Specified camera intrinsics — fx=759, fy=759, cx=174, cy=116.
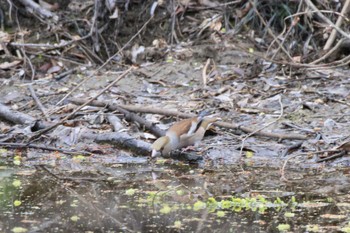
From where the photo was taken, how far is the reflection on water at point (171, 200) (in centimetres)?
549

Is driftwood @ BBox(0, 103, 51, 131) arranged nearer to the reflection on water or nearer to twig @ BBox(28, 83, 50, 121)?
twig @ BBox(28, 83, 50, 121)

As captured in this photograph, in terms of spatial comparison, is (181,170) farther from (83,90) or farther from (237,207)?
(83,90)

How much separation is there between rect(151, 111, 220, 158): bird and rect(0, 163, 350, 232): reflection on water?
19 cm

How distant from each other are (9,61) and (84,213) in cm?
621

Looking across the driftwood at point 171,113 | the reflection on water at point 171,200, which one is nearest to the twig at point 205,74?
the driftwood at point 171,113

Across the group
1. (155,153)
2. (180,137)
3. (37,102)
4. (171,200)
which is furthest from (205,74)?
(171,200)

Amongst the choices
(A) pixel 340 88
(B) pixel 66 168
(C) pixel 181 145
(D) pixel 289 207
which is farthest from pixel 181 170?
(A) pixel 340 88

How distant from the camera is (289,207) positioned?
19.3ft

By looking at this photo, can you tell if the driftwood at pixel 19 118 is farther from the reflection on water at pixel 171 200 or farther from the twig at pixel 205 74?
the twig at pixel 205 74

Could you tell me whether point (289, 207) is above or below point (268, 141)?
above

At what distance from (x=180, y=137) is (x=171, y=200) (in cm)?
152

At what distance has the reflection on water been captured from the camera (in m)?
5.49

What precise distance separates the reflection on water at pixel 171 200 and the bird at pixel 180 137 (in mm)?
195

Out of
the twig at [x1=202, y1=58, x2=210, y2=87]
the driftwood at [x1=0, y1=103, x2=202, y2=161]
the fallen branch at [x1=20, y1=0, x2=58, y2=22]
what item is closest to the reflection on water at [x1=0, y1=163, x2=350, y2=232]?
the driftwood at [x1=0, y1=103, x2=202, y2=161]
